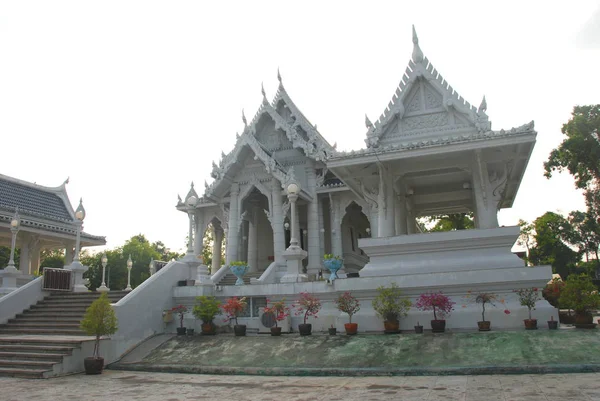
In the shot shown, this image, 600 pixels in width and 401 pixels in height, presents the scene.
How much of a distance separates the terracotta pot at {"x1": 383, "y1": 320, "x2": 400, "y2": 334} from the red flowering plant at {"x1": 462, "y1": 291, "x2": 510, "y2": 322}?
1687mm

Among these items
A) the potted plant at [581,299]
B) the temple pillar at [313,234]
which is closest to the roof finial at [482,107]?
the potted plant at [581,299]

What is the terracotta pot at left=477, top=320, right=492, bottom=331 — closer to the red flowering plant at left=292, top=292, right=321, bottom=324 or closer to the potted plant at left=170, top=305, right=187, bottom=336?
the red flowering plant at left=292, top=292, right=321, bottom=324

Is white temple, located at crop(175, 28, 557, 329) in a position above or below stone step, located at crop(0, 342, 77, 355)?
above

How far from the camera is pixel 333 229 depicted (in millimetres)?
21328

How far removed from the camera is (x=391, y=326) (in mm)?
10688

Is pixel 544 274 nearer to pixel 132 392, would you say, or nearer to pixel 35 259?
pixel 132 392

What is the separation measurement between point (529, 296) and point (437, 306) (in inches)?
78.1

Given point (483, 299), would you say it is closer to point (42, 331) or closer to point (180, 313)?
point (180, 313)

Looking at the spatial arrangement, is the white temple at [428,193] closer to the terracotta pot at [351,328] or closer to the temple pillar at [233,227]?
the terracotta pot at [351,328]

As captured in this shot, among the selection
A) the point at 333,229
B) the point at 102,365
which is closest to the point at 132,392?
the point at 102,365

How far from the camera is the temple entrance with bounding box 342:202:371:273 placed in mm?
22312

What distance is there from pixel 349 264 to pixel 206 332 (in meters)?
11.0

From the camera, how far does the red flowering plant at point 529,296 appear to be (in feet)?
33.8

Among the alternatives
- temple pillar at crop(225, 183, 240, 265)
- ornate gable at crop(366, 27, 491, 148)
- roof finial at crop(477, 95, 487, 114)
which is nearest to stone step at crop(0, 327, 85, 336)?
temple pillar at crop(225, 183, 240, 265)
